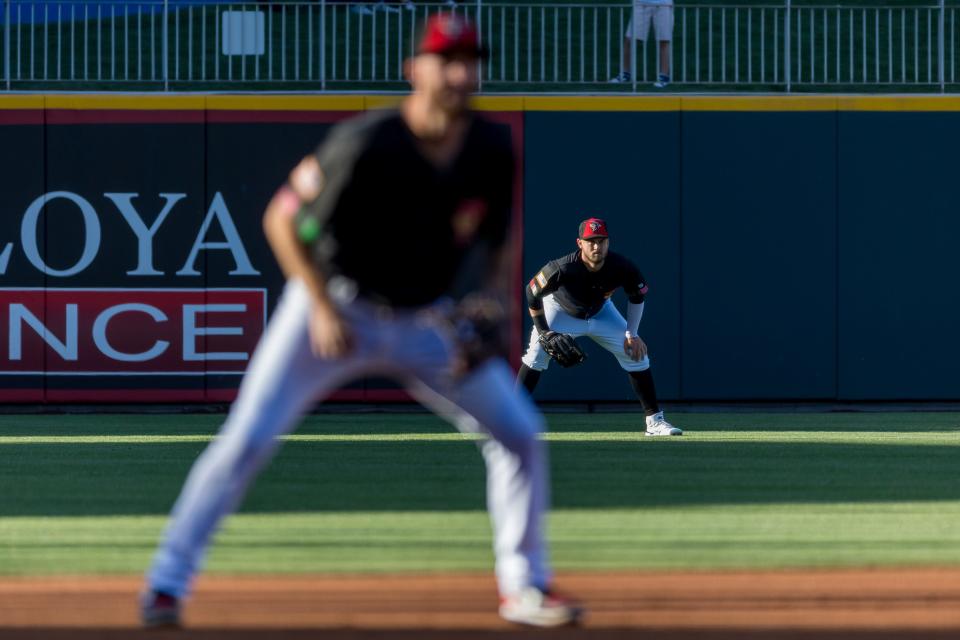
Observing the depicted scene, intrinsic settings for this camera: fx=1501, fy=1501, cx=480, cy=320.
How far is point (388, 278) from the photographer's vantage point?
4816mm

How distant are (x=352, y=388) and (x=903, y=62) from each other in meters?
7.37

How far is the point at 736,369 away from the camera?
16.7 metres

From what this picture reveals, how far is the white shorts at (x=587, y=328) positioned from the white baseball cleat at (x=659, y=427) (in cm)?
71

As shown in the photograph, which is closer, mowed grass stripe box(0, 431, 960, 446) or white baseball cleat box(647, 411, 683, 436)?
mowed grass stripe box(0, 431, 960, 446)

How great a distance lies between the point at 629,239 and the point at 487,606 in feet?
37.6

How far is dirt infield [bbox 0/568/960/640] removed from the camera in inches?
200

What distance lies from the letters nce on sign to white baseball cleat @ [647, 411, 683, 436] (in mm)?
5087

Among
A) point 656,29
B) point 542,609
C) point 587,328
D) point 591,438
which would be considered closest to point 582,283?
point 587,328

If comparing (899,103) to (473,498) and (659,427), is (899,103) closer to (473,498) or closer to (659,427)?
(659,427)

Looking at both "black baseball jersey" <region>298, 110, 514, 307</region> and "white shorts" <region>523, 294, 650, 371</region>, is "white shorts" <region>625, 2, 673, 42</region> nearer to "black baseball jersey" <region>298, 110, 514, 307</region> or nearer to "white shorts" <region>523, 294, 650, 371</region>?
"white shorts" <region>523, 294, 650, 371</region>

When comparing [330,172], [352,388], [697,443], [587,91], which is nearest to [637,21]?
[587,91]

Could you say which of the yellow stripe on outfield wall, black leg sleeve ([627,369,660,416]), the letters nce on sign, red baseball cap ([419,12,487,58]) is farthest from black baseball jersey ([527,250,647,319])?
red baseball cap ([419,12,487,58])

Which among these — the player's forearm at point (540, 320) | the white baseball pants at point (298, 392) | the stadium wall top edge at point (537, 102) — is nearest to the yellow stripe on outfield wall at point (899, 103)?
the stadium wall top edge at point (537, 102)

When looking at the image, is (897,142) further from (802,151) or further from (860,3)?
(860,3)
